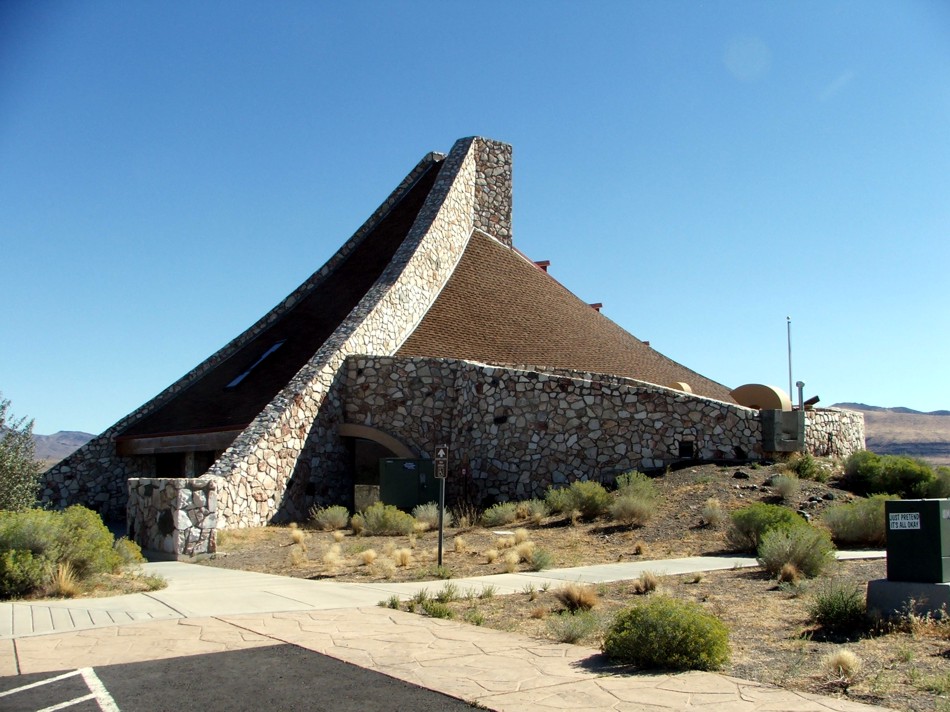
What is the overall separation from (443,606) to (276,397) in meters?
15.7

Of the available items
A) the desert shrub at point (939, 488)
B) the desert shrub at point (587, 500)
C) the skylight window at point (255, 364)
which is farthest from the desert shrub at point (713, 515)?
the skylight window at point (255, 364)

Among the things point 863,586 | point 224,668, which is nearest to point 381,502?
point 863,586

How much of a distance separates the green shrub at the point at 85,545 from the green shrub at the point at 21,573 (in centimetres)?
58

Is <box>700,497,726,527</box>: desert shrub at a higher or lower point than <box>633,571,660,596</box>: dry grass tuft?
higher

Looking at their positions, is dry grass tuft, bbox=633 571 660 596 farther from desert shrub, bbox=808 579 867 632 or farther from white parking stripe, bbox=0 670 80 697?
white parking stripe, bbox=0 670 80 697

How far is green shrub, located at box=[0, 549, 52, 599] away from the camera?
12.8 meters

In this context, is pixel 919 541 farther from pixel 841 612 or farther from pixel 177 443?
pixel 177 443

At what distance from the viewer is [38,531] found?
13461 millimetres

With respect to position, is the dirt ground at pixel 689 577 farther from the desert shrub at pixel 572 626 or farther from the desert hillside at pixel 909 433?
the desert hillside at pixel 909 433

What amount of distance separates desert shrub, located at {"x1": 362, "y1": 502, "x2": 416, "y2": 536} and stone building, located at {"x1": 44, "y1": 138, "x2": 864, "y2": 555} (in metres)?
3.63

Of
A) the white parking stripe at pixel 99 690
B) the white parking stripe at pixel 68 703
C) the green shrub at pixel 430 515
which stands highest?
the green shrub at pixel 430 515

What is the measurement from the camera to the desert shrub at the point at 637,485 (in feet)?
71.9

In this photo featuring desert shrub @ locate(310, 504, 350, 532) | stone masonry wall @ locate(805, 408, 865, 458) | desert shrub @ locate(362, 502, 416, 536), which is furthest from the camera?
Answer: stone masonry wall @ locate(805, 408, 865, 458)

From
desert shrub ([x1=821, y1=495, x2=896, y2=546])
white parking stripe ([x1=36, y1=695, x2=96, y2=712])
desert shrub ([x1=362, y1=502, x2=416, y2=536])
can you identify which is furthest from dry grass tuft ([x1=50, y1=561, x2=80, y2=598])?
desert shrub ([x1=821, y1=495, x2=896, y2=546])
